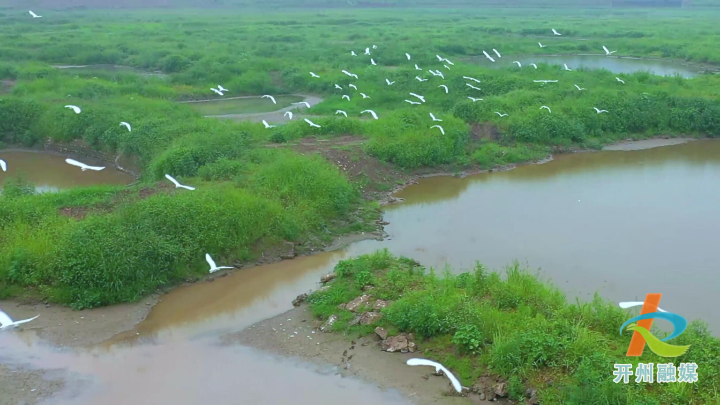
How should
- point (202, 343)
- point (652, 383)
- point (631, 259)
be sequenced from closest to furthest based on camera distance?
point (652, 383)
point (202, 343)
point (631, 259)

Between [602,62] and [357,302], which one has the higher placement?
[602,62]

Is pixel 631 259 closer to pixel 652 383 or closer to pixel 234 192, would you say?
pixel 652 383

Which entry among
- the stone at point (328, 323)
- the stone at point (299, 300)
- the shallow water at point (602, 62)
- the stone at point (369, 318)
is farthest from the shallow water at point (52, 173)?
the shallow water at point (602, 62)

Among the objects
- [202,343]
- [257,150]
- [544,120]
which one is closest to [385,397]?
[202,343]

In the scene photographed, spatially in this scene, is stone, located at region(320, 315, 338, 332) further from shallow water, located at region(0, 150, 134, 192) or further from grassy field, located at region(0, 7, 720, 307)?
shallow water, located at region(0, 150, 134, 192)

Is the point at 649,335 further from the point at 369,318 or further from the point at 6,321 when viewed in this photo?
the point at 6,321

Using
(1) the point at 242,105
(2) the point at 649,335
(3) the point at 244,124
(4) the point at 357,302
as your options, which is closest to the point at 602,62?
(1) the point at 242,105

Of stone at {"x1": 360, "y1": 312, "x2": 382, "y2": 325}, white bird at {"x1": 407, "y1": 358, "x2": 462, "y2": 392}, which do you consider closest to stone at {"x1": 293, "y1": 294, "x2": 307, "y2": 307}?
stone at {"x1": 360, "y1": 312, "x2": 382, "y2": 325}
